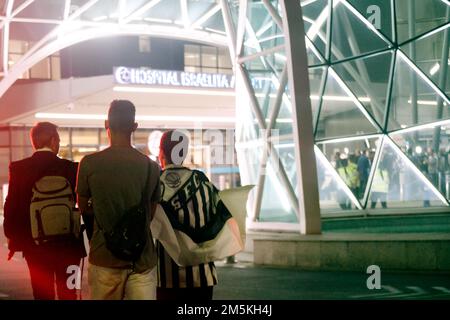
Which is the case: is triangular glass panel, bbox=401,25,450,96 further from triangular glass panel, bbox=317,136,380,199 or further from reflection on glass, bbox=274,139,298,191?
reflection on glass, bbox=274,139,298,191

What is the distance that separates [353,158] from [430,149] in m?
2.67

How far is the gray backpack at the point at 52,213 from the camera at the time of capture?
6281 millimetres

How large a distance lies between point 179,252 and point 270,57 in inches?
530

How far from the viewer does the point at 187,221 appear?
18.0ft

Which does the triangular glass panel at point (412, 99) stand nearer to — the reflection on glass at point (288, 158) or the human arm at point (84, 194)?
the reflection on glass at point (288, 158)

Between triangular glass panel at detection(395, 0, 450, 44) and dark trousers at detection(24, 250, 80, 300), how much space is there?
15462mm

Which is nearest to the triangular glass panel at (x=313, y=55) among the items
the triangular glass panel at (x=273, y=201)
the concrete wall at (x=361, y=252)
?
the triangular glass panel at (x=273, y=201)

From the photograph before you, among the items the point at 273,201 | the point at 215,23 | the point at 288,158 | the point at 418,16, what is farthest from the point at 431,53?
the point at 215,23

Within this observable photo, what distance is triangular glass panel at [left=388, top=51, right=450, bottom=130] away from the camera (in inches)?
766

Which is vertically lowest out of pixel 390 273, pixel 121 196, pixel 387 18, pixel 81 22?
pixel 390 273

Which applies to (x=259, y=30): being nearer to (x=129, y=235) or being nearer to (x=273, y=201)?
(x=273, y=201)
